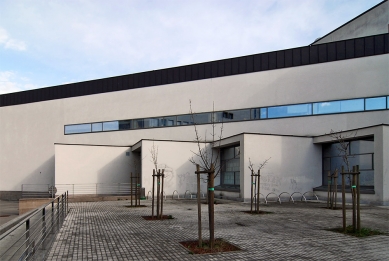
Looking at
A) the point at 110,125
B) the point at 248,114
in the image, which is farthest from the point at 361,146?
the point at 110,125

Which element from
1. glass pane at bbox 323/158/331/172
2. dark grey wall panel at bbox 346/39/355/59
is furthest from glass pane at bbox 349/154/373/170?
dark grey wall panel at bbox 346/39/355/59

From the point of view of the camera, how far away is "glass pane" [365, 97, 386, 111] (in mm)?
21906

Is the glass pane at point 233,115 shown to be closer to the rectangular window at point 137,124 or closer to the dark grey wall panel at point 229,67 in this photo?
the dark grey wall panel at point 229,67

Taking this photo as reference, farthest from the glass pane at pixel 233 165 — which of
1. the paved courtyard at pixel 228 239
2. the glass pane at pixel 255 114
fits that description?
the paved courtyard at pixel 228 239

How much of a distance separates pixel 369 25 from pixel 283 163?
1432cm

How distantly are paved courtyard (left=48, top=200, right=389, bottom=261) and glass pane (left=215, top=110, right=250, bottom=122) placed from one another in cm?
1419

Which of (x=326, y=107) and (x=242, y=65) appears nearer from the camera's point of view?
(x=326, y=107)

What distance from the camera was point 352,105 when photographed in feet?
74.5

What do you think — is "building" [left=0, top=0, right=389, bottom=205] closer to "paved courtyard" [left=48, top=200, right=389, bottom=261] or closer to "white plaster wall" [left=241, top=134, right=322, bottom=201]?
"white plaster wall" [left=241, top=134, right=322, bottom=201]

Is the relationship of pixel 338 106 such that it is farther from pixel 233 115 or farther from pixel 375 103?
pixel 233 115

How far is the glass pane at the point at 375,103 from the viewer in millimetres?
21906

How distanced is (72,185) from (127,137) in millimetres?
6997

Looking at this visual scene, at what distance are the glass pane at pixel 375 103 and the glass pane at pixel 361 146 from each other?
13.3 feet

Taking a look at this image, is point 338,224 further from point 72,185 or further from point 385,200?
point 72,185
